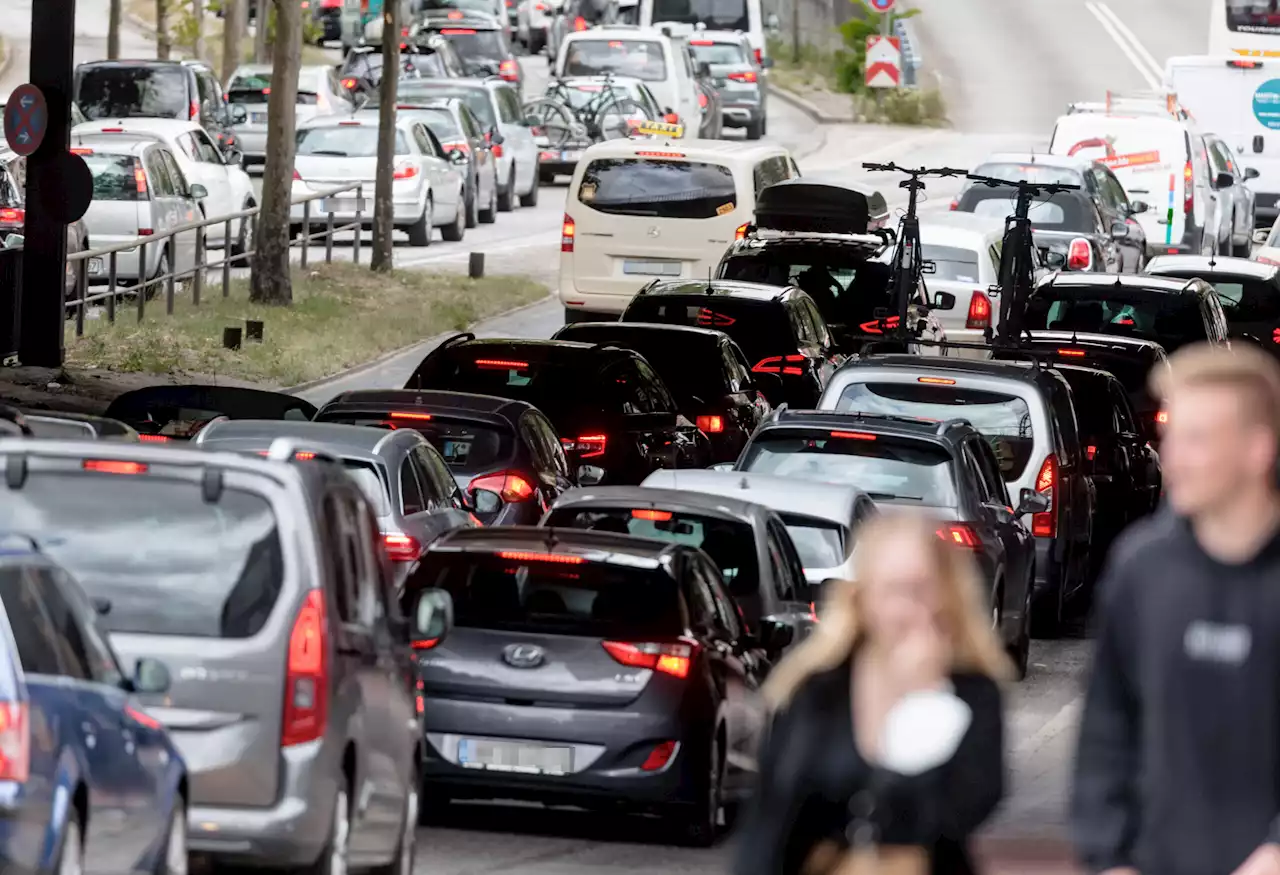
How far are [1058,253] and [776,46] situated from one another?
45204 mm

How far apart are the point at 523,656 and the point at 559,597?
373mm

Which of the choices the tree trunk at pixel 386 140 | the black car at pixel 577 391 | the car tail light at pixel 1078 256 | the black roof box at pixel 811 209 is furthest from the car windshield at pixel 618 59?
the black car at pixel 577 391

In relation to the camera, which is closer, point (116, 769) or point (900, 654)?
point (900, 654)

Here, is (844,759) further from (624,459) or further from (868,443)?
(624,459)

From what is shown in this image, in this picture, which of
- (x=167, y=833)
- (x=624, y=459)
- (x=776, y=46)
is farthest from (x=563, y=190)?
(x=167, y=833)

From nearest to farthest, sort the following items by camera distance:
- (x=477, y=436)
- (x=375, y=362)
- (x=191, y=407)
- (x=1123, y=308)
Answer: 1. (x=477, y=436)
2. (x=191, y=407)
3. (x=1123, y=308)
4. (x=375, y=362)

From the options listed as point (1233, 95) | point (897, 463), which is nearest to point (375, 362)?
point (897, 463)

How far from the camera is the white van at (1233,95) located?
52250 millimetres

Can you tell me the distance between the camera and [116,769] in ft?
25.9

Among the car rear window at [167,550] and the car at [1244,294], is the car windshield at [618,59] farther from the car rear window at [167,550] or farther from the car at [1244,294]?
the car rear window at [167,550]

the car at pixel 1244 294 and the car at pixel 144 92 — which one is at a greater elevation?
the car at pixel 144 92

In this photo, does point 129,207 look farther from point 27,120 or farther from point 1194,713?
point 1194,713

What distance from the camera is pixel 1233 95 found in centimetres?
5238

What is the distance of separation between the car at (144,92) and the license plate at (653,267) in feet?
45.6
